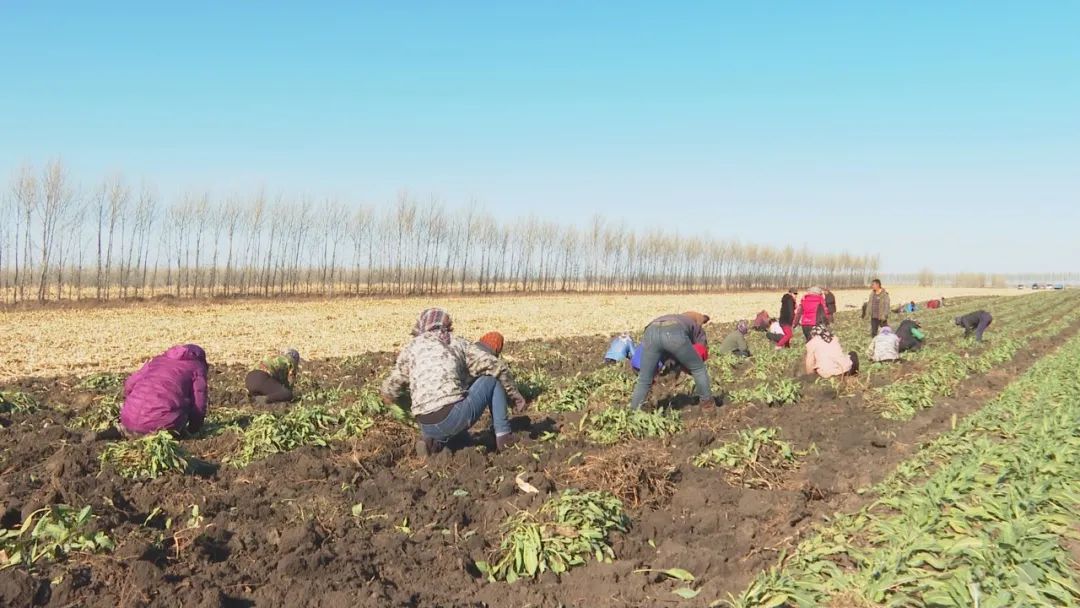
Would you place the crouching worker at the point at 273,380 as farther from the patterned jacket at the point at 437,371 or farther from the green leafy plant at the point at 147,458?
the patterned jacket at the point at 437,371

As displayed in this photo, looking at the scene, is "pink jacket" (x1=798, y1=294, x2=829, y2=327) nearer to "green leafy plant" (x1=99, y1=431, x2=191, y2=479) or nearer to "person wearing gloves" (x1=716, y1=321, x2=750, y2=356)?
"person wearing gloves" (x1=716, y1=321, x2=750, y2=356)

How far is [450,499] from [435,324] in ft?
5.66

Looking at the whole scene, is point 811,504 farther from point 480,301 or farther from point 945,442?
point 480,301

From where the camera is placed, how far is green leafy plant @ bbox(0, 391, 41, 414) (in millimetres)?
9250

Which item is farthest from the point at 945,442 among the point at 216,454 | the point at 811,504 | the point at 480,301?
the point at 480,301

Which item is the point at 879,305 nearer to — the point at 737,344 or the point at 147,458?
the point at 737,344

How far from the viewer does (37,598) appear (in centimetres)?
377

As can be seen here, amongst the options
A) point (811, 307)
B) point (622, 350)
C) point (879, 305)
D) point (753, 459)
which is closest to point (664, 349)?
point (753, 459)

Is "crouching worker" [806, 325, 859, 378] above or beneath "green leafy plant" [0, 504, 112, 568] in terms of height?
above

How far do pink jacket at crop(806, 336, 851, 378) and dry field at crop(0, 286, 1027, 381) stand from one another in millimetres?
11314

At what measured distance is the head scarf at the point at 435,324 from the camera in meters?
6.73

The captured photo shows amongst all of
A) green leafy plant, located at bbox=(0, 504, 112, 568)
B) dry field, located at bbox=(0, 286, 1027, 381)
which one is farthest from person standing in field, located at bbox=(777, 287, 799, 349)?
green leafy plant, located at bbox=(0, 504, 112, 568)

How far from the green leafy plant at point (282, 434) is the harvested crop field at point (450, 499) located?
0.11 ft

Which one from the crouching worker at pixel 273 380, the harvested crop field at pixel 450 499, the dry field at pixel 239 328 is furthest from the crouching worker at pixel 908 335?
the crouching worker at pixel 273 380
